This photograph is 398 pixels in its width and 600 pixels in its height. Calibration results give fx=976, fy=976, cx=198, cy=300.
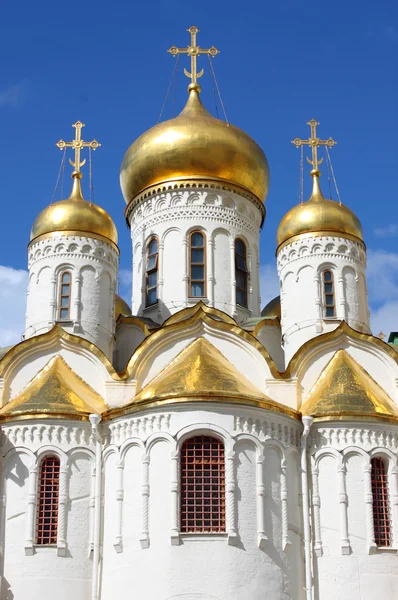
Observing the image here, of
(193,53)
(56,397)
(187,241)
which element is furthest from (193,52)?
(56,397)

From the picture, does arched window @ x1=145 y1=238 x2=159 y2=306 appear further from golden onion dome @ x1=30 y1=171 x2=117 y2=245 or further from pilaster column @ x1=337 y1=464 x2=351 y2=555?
pilaster column @ x1=337 y1=464 x2=351 y2=555

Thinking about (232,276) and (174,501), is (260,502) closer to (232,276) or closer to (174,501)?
(174,501)

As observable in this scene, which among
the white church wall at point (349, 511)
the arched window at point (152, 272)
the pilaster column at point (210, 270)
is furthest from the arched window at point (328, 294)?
the arched window at point (152, 272)

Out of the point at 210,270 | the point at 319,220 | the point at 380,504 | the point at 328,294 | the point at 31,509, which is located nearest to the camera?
the point at 31,509

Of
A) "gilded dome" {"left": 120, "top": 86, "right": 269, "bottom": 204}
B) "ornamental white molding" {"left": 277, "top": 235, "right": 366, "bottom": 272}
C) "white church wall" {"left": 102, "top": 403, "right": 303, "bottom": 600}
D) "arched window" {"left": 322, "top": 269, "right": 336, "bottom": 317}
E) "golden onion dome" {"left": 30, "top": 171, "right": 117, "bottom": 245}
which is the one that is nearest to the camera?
"white church wall" {"left": 102, "top": 403, "right": 303, "bottom": 600}

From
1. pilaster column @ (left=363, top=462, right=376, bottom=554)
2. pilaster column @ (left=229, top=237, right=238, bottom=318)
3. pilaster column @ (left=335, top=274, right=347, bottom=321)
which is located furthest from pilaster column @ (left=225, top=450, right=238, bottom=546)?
pilaster column @ (left=229, top=237, right=238, bottom=318)

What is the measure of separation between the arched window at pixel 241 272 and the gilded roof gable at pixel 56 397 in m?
4.58

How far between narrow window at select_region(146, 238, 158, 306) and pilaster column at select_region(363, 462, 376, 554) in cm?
647

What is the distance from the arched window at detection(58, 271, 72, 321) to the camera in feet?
63.7

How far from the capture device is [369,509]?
640 inches

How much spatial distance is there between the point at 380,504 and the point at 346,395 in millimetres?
1941

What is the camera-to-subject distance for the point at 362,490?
16.4m

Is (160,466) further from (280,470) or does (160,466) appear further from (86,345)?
(86,345)

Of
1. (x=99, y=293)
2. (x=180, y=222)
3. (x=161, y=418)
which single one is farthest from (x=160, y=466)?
(x=180, y=222)
